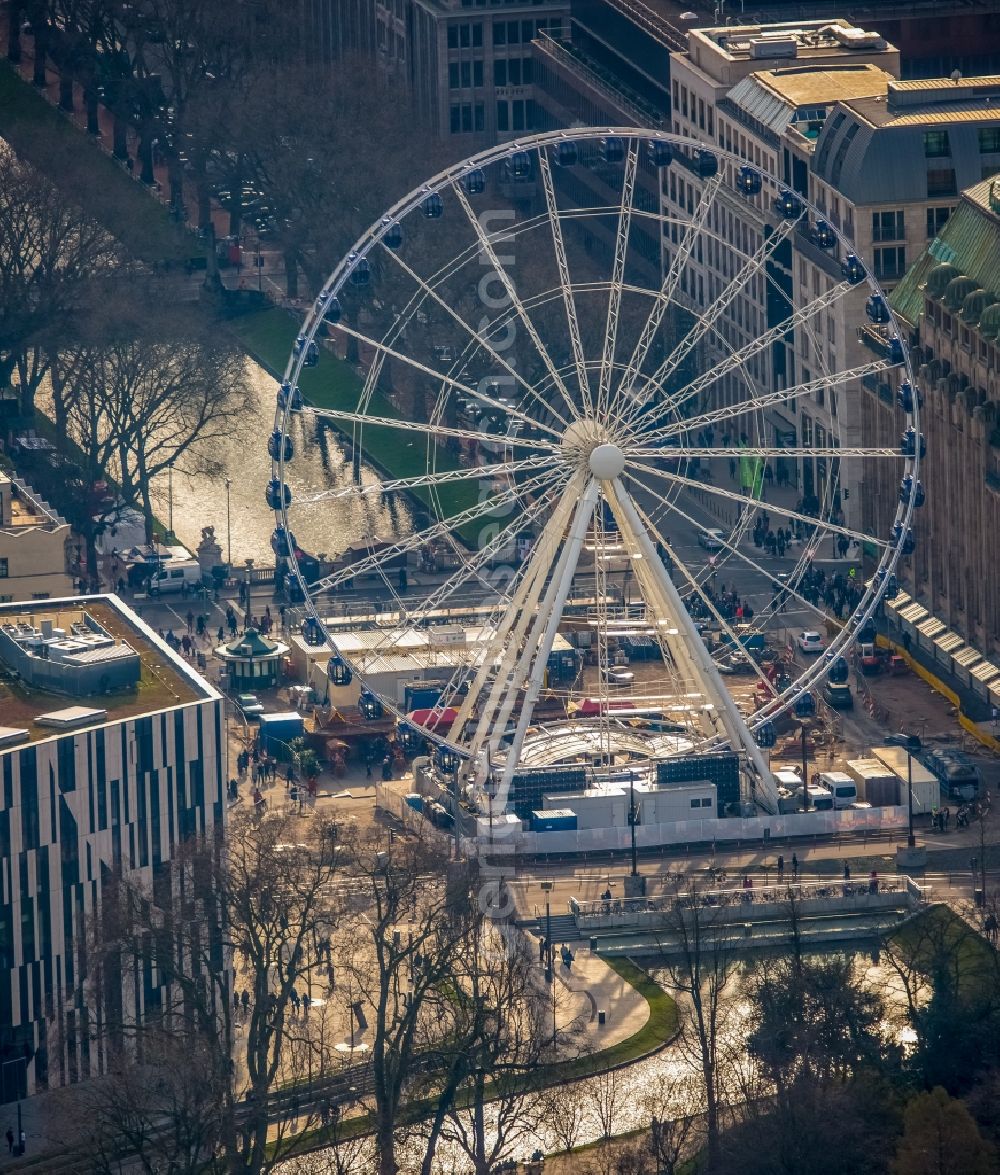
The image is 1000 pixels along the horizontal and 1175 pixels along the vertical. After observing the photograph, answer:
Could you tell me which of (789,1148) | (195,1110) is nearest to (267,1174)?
(195,1110)

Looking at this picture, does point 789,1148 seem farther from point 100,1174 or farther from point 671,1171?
point 100,1174

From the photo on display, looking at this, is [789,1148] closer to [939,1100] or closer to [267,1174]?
[939,1100]

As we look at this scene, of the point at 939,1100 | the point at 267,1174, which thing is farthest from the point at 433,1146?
the point at 939,1100

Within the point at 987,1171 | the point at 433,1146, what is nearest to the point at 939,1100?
the point at 987,1171

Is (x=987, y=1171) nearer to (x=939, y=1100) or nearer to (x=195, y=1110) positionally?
Answer: (x=939, y=1100)

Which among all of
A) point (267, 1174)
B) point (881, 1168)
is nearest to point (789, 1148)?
point (881, 1168)

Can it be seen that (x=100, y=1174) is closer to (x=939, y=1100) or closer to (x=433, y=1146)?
(x=433, y=1146)

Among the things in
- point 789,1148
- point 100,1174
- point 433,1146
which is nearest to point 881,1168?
point 789,1148
